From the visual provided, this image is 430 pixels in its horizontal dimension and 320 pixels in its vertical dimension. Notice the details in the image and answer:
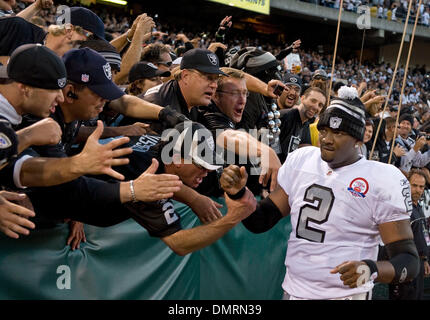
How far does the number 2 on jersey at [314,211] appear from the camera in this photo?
3.20 meters

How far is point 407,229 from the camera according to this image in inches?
120

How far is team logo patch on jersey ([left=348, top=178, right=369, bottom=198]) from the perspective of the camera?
123 inches

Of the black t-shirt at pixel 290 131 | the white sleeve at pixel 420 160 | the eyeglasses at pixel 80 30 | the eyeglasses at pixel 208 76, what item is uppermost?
the eyeglasses at pixel 80 30

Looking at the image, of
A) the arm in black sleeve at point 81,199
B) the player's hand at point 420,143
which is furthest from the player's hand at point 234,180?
the player's hand at point 420,143

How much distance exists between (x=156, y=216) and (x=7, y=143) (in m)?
0.97

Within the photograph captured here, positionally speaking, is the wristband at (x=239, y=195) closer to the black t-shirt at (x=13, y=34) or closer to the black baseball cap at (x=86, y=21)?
the black baseball cap at (x=86, y=21)

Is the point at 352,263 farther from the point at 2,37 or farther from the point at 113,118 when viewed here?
the point at 2,37

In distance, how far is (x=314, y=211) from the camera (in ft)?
10.6

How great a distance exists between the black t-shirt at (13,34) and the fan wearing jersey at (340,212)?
84.5 inches

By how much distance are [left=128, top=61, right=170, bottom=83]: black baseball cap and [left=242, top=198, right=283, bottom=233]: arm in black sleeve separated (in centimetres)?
166

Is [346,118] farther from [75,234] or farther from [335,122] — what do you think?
[75,234]

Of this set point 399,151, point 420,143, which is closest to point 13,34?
point 399,151

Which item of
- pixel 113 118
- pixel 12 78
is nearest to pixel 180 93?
pixel 113 118
